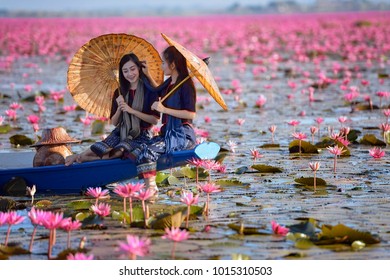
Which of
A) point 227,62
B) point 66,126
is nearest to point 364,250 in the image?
point 66,126

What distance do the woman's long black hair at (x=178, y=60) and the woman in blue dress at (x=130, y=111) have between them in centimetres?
20

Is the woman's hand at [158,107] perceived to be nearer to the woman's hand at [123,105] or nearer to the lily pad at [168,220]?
the woman's hand at [123,105]

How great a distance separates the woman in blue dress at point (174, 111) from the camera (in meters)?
6.17

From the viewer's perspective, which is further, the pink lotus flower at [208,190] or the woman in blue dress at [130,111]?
the woman in blue dress at [130,111]

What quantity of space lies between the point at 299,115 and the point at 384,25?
21.5m

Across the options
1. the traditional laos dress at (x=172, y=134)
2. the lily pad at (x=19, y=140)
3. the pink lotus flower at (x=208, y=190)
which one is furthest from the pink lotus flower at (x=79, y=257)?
the lily pad at (x=19, y=140)

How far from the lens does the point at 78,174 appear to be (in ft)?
20.9

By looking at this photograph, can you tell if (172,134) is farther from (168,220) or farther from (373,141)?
(373,141)

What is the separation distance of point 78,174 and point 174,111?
0.82 m

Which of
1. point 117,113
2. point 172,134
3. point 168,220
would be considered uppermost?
point 117,113

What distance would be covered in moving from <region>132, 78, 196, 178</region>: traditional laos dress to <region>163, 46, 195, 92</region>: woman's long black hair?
0.20 feet

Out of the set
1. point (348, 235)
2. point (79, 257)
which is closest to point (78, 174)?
point (79, 257)

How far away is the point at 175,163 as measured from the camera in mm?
6207

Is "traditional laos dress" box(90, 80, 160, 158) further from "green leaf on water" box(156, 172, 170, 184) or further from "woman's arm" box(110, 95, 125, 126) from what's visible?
"green leaf on water" box(156, 172, 170, 184)
